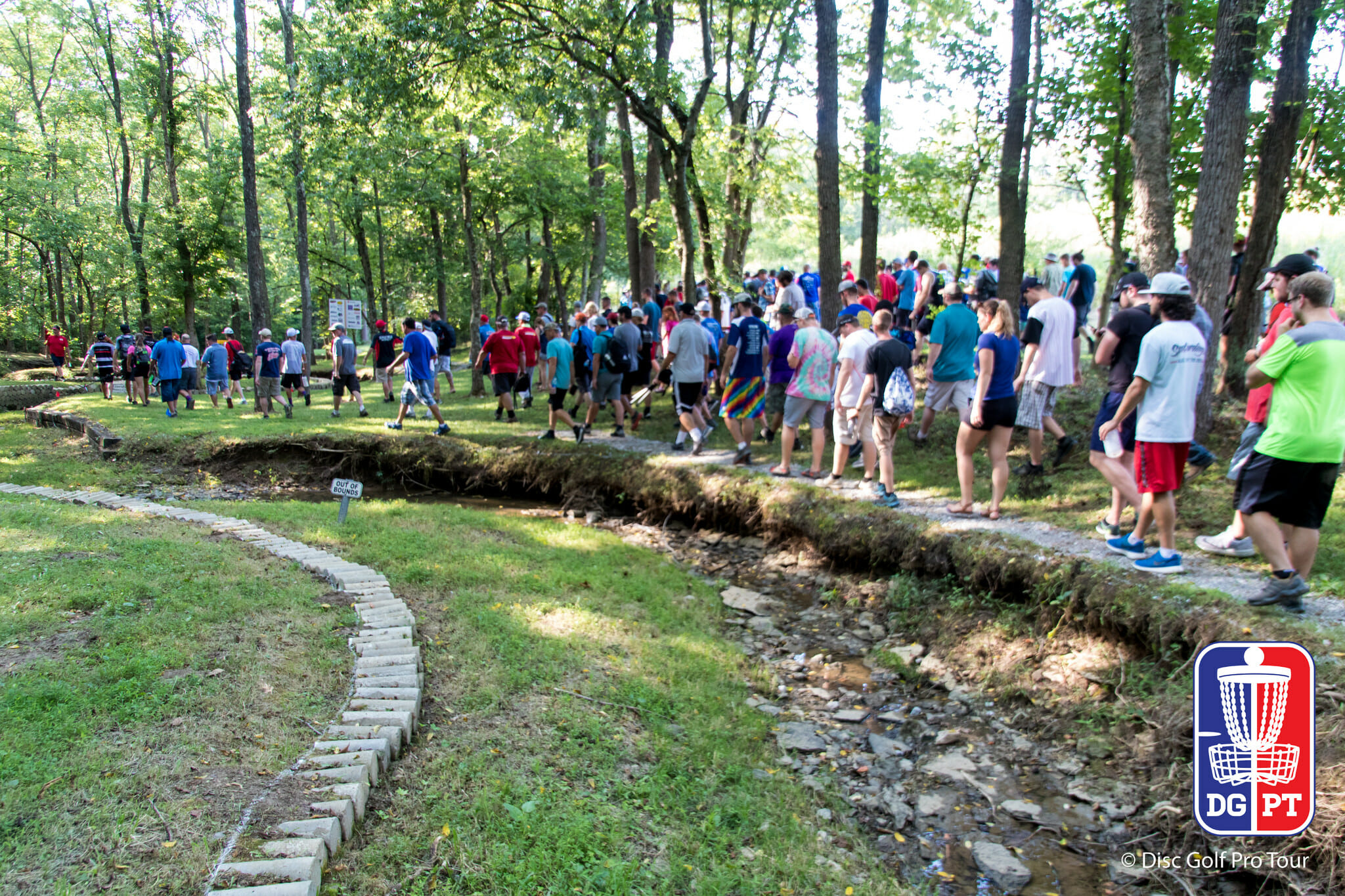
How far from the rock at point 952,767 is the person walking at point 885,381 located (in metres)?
3.26

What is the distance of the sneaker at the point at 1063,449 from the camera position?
27.5ft

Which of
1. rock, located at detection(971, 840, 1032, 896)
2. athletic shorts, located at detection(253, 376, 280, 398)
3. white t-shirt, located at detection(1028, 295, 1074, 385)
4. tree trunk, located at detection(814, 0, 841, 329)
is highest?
tree trunk, located at detection(814, 0, 841, 329)

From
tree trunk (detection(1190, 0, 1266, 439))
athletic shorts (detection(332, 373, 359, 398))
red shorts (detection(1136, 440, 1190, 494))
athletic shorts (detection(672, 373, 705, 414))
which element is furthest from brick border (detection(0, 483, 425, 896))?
athletic shorts (detection(332, 373, 359, 398))

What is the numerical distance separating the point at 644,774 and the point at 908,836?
1.43m

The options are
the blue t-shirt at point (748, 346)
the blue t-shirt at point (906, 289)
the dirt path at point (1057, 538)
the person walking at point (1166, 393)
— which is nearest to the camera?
the dirt path at point (1057, 538)

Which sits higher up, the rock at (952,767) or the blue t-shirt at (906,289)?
the blue t-shirt at (906,289)

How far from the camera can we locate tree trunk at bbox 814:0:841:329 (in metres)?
10.8

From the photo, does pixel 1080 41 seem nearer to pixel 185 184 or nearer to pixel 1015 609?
pixel 1015 609

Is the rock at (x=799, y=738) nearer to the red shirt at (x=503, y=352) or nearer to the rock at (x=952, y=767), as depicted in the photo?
the rock at (x=952, y=767)

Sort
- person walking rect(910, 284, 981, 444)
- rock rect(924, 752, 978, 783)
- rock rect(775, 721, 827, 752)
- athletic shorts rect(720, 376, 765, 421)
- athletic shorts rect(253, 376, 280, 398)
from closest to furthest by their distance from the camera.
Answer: rock rect(924, 752, 978, 783), rock rect(775, 721, 827, 752), person walking rect(910, 284, 981, 444), athletic shorts rect(720, 376, 765, 421), athletic shorts rect(253, 376, 280, 398)

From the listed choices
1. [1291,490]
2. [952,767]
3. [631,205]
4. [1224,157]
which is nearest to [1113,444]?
[1291,490]

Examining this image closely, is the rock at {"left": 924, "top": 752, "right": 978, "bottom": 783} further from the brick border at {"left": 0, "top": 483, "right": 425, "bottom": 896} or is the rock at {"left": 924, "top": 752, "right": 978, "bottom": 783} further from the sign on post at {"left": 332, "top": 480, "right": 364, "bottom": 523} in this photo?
the sign on post at {"left": 332, "top": 480, "right": 364, "bottom": 523}

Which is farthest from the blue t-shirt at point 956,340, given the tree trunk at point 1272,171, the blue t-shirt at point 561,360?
the blue t-shirt at point 561,360

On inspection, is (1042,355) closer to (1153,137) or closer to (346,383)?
(1153,137)
